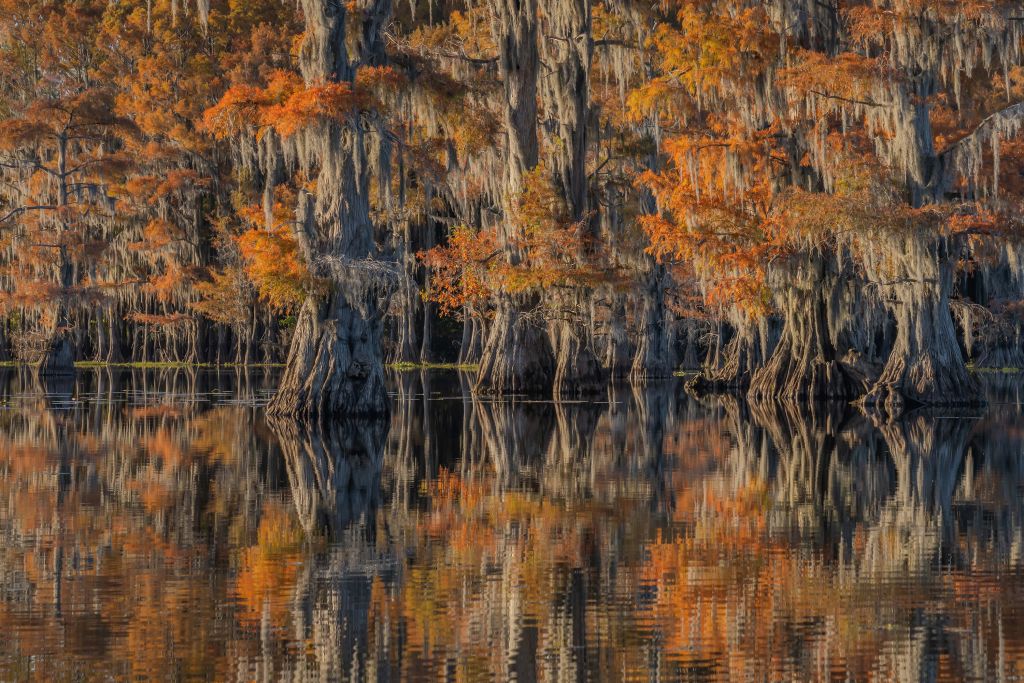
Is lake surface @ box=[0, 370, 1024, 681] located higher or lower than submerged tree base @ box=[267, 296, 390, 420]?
lower

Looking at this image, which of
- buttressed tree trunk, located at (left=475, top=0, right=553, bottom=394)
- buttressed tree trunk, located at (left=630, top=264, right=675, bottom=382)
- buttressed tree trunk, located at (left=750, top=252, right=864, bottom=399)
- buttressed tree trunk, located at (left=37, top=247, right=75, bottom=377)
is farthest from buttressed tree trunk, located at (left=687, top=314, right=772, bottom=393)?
buttressed tree trunk, located at (left=37, top=247, right=75, bottom=377)

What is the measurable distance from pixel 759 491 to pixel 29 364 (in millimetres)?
42639

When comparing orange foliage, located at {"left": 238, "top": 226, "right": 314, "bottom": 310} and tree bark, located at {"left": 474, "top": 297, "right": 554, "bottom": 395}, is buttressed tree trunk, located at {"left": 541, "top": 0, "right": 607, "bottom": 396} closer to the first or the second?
tree bark, located at {"left": 474, "top": 297, "right": 554, "bottom": 395}

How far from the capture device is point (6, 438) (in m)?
16.4

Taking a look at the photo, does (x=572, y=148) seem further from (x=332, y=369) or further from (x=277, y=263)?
(x=332, y=369)

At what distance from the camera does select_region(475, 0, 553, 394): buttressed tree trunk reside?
27.6m

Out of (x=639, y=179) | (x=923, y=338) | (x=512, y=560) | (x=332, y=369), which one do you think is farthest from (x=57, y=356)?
(x=512, y=560)

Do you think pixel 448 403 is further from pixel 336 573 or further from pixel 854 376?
pixel 336 573

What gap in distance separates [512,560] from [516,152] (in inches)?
825

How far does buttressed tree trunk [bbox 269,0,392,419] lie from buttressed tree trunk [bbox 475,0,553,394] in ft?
22.1

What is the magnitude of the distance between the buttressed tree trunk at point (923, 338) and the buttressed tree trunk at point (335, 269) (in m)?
8.69

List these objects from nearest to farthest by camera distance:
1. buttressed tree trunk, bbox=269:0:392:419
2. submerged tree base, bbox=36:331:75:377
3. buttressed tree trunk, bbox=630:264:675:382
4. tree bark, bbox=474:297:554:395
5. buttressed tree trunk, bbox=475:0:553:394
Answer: buttressed tree trunk, bbox=269:0:392:419 → buttressed tree trunk, bbox=475:0:553:394 → tree bark, bbox=474:297:554:395 → buttressed tree trunk, bbox=630:264:675:382 → submerged tree base, bbox=36:331:75:377

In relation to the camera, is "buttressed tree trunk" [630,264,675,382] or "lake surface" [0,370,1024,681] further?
"buttressed tree trunk" [630,264,675,382]

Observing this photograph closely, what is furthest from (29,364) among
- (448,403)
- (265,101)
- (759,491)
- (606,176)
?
(759,491)
